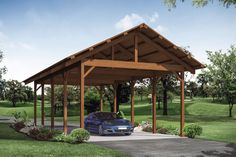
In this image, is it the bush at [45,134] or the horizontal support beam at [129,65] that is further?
the horizontal support beam at [129,65]

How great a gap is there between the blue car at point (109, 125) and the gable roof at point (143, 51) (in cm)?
→ 351

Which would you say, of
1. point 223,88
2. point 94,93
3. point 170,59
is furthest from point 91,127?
point 94,93

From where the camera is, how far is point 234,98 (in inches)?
1775

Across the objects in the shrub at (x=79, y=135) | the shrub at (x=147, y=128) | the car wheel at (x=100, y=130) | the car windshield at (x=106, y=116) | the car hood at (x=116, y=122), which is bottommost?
the shrub at (x=147, y=128)

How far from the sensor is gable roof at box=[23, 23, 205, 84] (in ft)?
56.6

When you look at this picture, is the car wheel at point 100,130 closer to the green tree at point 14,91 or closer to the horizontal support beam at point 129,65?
the horizontal support beam at point 129,65

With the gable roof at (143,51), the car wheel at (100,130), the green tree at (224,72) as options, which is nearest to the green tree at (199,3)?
the gable roof at (143,51)

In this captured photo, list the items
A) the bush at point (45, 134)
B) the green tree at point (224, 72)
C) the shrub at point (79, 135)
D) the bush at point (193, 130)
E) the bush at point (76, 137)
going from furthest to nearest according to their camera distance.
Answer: the green tree at point (224, 72), the bush at point (193, 130), the bush at point (45, 134), the shrub at point (79, 135), the bush at point (76, 137)

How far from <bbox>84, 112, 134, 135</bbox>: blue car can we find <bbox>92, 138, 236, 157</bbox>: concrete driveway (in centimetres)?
330

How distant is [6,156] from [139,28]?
960 cm

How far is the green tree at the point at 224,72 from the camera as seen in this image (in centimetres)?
4283

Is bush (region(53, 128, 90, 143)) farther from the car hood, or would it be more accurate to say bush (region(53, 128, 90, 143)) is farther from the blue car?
the car hood

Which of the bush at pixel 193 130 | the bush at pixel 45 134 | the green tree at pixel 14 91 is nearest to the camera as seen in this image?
the bush at pixel 45 134

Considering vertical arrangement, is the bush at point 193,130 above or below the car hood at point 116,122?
below
